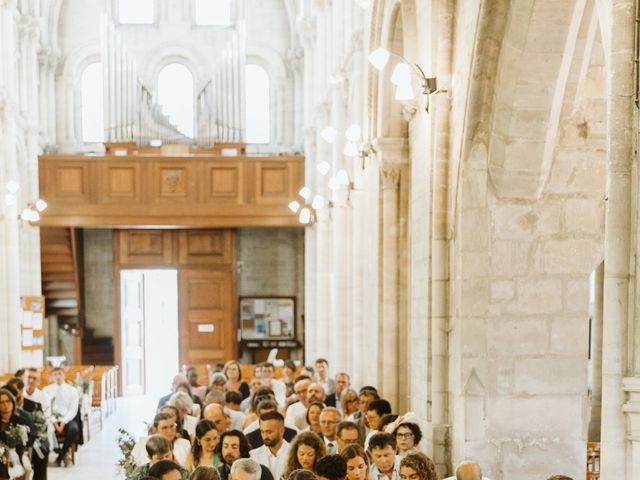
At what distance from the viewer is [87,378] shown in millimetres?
17641

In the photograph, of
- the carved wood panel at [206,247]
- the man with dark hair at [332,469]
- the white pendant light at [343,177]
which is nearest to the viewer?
the man with dark hair at [332,469]

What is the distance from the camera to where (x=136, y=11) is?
2483 cm

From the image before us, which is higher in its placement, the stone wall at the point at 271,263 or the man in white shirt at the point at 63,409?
the stone wall at the point at 271,263

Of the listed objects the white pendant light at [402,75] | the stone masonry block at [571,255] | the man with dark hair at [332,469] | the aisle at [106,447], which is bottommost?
the aisle at [106,447]

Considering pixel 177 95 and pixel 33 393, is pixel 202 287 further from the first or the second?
pixel 33 393

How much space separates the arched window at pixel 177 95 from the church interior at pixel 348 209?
0.07 metres

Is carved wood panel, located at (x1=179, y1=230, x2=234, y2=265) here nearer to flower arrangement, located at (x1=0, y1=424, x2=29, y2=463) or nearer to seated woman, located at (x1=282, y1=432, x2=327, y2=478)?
flower arrangement, located at (x1=0, y1=424, x2=29, y2=463)

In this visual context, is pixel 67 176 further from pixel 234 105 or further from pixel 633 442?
pixel 633 442

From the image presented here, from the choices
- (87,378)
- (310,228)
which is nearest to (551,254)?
(87,378)

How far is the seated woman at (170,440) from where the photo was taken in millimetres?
7910

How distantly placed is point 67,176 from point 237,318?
628cm

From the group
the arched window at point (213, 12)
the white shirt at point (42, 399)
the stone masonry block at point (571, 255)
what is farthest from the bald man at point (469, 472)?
the arched window at point (213, 12)

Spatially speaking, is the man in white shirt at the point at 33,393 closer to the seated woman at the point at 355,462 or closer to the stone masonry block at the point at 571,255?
the seated woman at the point at 355,462

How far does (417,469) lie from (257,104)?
20127mm
